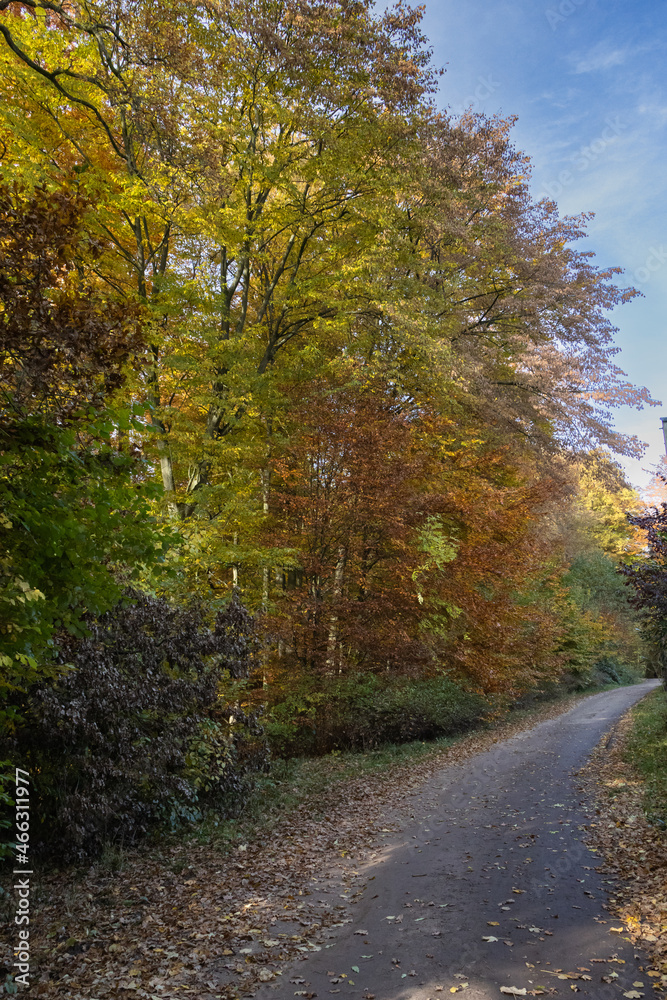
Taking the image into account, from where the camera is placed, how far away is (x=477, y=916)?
5.52 metres

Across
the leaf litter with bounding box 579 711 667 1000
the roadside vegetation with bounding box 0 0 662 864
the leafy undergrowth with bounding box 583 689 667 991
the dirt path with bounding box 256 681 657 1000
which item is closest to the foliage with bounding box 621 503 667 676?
the roadside vegetation with bounding box 0 0 662 864

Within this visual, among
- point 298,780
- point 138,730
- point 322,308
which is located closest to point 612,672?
point 322,308

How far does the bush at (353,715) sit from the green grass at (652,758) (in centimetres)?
466

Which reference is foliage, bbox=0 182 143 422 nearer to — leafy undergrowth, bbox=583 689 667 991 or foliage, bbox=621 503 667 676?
leafy undergrowth, bbox=583 689 667 991

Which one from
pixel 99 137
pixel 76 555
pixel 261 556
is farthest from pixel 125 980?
pixel 99 137

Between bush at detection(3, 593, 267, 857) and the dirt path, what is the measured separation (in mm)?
2207

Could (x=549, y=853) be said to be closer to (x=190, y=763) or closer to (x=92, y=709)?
(x=190, y=763)

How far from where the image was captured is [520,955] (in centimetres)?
479

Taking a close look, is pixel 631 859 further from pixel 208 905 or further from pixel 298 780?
pixel 298 780

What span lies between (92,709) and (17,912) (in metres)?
1.93

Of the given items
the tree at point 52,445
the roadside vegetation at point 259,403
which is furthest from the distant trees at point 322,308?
the tree at point 52,445

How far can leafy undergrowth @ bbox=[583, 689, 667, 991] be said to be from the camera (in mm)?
5059

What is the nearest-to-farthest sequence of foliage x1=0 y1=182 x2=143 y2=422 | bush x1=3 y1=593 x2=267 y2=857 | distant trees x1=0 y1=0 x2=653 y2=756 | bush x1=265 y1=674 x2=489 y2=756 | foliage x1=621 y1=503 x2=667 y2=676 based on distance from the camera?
foliage x1=0 y1=182 x2=143 y2=422 < bush x1=3 y1=593 x2=267 y2=857 < foliage x1=621 y1=503 x2=667 y2=676 < distant trees x1=0 y1=0 x2=653 y2=756 < bush x1=265 y1=674 x2=489 y2=756

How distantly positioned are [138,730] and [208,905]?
79.5 inches
